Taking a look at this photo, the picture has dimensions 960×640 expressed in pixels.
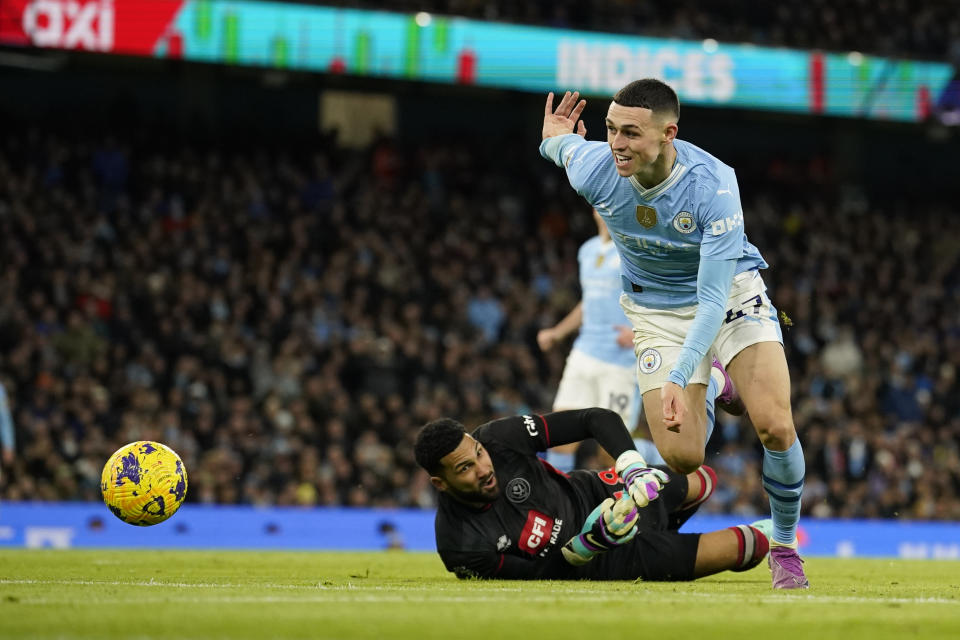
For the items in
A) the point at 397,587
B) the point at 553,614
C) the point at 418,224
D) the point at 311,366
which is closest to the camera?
the point at 553,614

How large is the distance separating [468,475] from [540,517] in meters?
0.56

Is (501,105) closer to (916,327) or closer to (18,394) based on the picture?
(916,327)

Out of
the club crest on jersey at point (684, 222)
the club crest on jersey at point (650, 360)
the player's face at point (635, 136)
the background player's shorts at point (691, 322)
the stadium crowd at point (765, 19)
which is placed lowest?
the club crest on jersey at point (650, 360)

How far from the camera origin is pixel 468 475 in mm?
6930

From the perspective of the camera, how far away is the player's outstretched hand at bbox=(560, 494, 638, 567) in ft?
21.4

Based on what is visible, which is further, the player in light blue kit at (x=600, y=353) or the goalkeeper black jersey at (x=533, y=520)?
the player in light blue kit at (x=600, y=353)

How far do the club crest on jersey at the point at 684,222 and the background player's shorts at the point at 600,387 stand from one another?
4315mm

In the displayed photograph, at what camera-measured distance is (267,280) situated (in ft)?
62.9

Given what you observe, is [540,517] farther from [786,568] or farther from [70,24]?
[70,24]

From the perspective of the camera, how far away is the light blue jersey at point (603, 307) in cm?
1099

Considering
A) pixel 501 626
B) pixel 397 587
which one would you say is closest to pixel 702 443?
pixel 397 587

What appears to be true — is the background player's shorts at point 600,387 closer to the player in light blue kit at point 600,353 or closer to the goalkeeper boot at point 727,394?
the player in light blue kit at point 600,353

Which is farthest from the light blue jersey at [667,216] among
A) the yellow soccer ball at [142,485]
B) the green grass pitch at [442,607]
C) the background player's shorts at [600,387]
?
the background player's shorts at [600,387]

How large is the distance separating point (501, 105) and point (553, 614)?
22.8 meters
